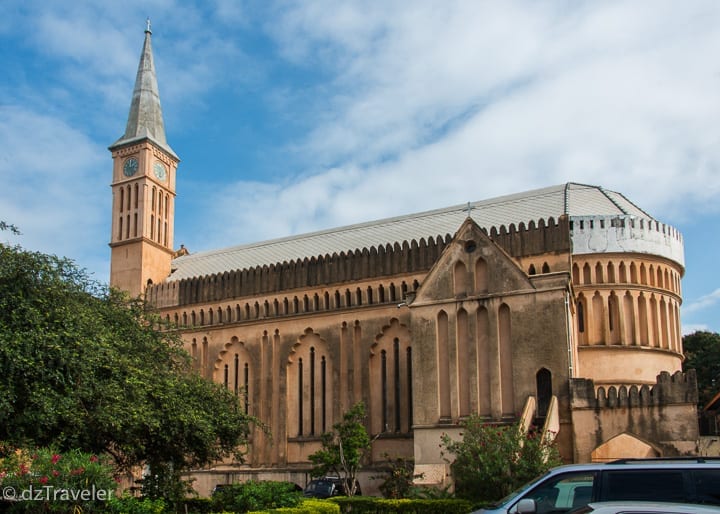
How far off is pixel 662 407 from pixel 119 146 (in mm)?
33090

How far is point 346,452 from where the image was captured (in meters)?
31.9

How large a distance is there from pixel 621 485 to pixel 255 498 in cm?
1191

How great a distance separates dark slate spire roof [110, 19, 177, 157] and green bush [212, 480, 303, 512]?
93.1 ft

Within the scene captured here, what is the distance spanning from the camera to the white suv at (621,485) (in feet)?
36.3

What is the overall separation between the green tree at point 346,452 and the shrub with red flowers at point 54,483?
15482 mm

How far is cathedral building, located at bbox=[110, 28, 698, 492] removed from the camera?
92.1 ft

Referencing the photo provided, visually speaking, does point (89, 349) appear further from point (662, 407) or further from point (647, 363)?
point (647, 363)

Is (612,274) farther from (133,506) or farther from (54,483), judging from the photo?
(54,483)

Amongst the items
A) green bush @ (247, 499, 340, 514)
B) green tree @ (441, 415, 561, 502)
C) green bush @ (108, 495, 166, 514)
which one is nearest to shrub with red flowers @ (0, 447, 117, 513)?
green bush @ (108, 495, 166, 514)

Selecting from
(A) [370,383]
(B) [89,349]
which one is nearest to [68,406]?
(B) [89,349]

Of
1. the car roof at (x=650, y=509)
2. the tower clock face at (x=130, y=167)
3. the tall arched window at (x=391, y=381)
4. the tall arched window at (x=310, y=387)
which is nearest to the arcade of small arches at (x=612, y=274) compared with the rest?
the tall arched window at (x=391, y=381)

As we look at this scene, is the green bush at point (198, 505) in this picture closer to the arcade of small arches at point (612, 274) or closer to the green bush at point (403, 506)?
the green bush at point (403, 506)

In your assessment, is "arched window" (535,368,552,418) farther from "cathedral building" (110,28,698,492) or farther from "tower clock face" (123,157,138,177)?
"tower clock face" (123,157,138,177)

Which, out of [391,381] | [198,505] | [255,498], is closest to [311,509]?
[255,498]
